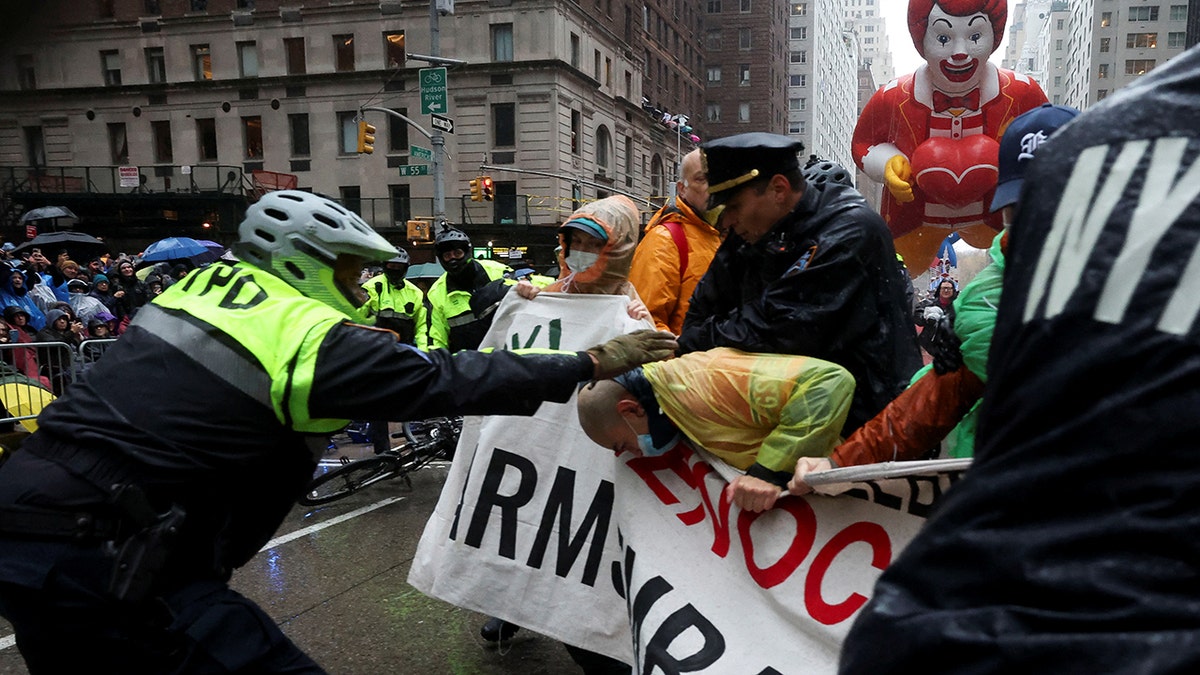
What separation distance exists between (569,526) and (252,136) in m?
42.5

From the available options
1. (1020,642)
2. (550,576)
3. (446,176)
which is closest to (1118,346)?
(1020,642)

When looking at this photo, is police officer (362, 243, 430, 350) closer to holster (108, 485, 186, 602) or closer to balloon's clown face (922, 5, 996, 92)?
balloon's clown face (922, 5, 996, 92)

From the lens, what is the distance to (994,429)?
830 millimetres

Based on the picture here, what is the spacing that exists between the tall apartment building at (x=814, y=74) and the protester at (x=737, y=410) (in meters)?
81.2

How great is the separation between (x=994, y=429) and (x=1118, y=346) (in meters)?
0.14

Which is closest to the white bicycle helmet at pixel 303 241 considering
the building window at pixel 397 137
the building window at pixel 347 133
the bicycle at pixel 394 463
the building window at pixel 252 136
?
the bicycle at pixel 394 463

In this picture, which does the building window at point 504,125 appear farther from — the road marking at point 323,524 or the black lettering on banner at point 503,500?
the black lettering on banner at point 503,500

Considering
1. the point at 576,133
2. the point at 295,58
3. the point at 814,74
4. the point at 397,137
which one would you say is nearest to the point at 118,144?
the point at 295,58

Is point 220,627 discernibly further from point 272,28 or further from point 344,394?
point 272,28

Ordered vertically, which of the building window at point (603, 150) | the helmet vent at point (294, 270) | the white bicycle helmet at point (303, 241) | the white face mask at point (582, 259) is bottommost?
the white face mask at point (582, 259)

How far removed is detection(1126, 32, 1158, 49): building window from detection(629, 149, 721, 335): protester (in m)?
39.2

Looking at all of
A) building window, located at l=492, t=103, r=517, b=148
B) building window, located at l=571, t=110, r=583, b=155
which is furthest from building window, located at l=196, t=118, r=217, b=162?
building window, located at l=571, t=110, r=583, b=155

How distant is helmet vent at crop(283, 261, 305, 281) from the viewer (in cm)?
238

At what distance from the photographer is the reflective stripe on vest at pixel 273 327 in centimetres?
210
